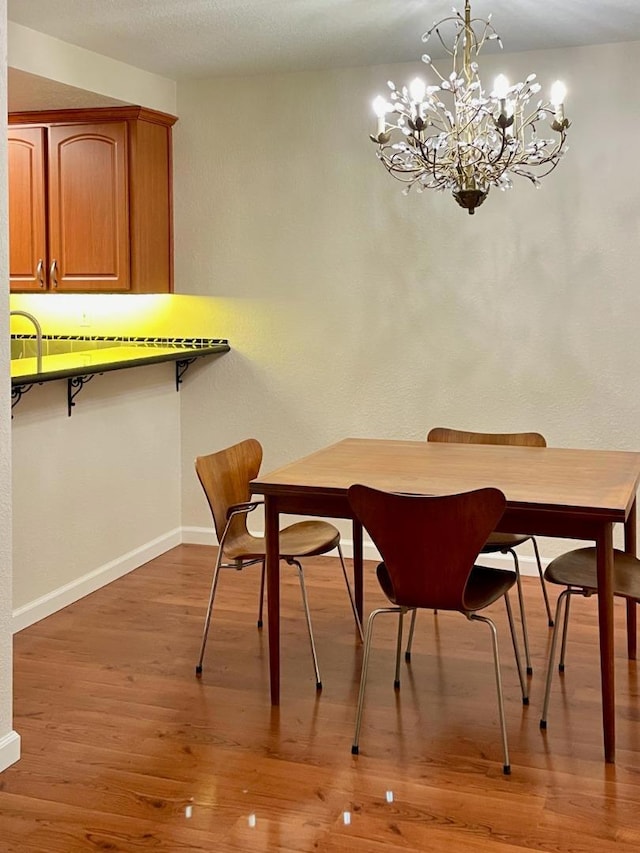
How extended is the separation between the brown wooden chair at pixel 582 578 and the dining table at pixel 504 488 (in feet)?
0.45

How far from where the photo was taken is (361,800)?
9.09ft

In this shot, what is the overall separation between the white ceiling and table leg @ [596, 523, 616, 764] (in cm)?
219

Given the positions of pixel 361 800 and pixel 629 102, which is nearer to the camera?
pixel 361 800

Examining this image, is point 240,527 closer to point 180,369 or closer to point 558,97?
point 180,369

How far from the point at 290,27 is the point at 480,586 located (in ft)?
8.25

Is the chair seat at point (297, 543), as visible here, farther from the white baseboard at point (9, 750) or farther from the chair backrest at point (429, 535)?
the white baseboard at point (9, 750)

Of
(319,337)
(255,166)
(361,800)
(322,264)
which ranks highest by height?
(255,166)

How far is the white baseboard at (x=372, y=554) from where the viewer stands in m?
5.02

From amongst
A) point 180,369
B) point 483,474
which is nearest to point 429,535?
point 483,474

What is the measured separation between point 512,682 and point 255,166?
3004 millimetres

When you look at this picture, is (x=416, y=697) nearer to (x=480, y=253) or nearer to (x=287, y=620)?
(x=287, y=620)

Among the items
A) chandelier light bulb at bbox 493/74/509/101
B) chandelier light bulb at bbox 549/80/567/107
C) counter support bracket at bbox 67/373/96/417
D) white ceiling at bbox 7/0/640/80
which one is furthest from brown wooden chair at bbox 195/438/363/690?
white ceiling at bbox 7/0/640/80

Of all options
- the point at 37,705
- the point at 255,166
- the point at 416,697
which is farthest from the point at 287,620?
the point at 255,166

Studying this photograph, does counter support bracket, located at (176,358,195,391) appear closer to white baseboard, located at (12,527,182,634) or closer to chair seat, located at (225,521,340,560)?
white baseboard, located at (12,527,182,634)
